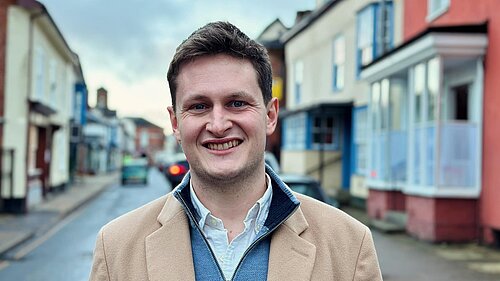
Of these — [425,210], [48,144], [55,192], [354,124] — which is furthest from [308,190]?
[55,192]

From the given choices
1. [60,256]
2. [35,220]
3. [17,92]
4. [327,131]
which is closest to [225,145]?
[60,256]

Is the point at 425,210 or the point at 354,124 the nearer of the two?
the point at 425,210

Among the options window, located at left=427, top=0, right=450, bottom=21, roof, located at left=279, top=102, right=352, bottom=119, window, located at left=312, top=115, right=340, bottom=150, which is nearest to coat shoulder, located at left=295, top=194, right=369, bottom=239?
window, located at left=427, top=0, right=450, bottom=21

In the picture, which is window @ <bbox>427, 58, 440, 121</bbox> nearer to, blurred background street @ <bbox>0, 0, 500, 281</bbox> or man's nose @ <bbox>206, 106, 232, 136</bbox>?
blurred background street @ <bbox>0, 0, 500, 281</bbox>

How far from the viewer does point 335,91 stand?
23.5 metres

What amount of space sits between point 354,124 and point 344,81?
181cm

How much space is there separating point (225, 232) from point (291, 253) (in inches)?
9.8

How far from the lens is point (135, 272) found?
220cm

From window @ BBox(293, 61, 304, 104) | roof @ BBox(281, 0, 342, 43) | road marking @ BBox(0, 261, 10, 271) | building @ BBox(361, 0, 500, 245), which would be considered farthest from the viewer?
window @ BBox(293, 61, 304, 104)

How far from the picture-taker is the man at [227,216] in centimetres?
219

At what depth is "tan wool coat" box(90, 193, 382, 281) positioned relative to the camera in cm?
217

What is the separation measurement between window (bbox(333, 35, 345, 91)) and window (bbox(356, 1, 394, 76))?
7.78 ft

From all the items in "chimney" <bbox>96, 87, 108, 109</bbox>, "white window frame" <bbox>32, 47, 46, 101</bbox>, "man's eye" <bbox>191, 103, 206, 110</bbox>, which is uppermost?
"chimney" <bbox>96, 87, 108, 109</bbox>

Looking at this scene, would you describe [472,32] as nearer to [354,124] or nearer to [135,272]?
[354,124]
